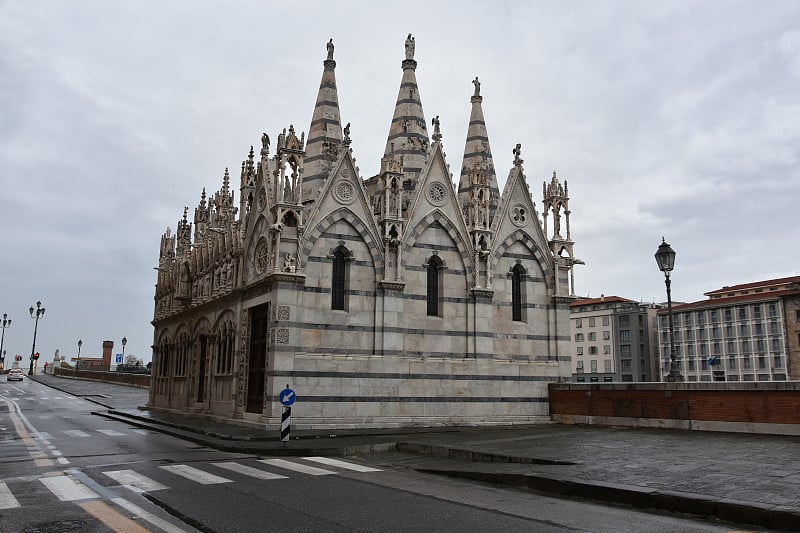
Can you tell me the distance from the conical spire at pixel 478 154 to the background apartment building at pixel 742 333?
196 ft

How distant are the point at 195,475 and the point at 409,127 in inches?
778

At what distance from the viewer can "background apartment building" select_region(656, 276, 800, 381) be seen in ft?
271

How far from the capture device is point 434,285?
25.8m

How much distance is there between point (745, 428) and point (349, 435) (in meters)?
11.8

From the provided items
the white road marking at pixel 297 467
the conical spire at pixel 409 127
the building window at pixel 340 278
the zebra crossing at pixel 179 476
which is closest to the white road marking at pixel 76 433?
the zebra crossing at pixel 179 476

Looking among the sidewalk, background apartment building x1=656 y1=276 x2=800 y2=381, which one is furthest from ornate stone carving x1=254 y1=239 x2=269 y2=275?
background apartment building x1=656 y1=276 x2=800 y2=381

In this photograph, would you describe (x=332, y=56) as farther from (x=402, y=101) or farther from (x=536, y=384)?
(x=536, y=384)

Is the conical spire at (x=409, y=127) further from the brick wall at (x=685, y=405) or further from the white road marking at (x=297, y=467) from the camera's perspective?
the white road marking at (x=297, y=467)

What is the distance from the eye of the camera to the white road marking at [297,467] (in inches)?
519

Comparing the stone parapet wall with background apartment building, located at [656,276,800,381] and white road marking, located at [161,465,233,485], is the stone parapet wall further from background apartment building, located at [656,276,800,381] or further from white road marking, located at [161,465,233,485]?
background apartment building, located at [656,276,800,381]

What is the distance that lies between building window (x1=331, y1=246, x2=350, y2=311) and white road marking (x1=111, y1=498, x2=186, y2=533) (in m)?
14.4

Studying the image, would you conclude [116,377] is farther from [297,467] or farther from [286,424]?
[297,467]

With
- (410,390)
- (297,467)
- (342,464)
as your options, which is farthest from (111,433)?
(342,464)

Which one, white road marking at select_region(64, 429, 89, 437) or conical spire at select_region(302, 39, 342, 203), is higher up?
conical spire at select_region(302, 39, 342, 203)
